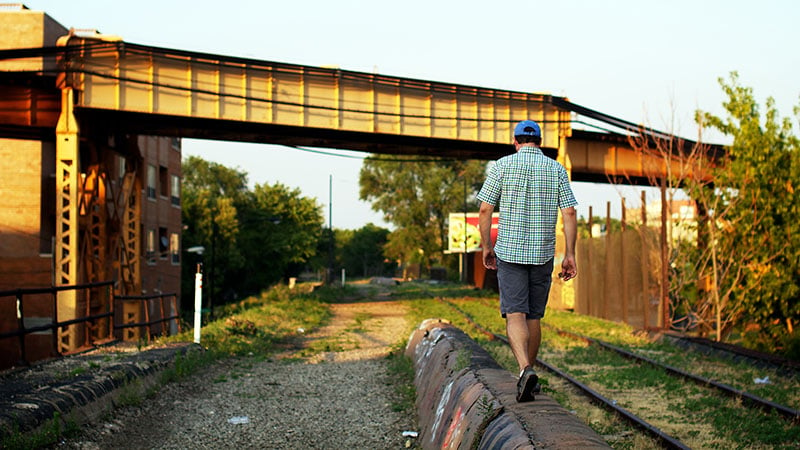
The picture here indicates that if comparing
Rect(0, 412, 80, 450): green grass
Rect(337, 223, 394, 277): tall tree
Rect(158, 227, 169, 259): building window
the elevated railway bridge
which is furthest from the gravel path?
Rect(337, 223, 394, 277): tall tree

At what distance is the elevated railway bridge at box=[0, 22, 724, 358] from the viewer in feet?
68.1

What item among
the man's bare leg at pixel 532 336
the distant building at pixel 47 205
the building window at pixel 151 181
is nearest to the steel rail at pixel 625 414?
the man's bare leg at pixel 532 336

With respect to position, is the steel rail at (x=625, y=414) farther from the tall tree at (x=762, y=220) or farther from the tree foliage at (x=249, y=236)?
the tree foliage at (x=249, y=236)

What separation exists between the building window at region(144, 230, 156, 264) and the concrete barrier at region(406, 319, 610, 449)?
3301 centimetres

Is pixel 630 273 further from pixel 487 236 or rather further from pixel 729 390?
pixel 487 236

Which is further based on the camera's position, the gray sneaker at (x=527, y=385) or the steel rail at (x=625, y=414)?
the steel rail at (x=625, y=414)

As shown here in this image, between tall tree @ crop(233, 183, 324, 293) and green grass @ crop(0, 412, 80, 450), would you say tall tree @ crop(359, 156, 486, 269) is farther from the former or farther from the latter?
green grass @ crop(0, 412, 80, 450)

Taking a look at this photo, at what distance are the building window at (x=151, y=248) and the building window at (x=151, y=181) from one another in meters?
1.96

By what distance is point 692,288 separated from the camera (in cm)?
1805

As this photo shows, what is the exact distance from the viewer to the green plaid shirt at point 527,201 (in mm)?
5172

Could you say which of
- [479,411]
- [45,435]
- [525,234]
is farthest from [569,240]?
[45,435]

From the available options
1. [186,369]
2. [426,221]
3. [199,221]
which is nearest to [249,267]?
[199,221]

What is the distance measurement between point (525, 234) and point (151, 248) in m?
38.3

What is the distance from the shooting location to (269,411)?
8367mm
